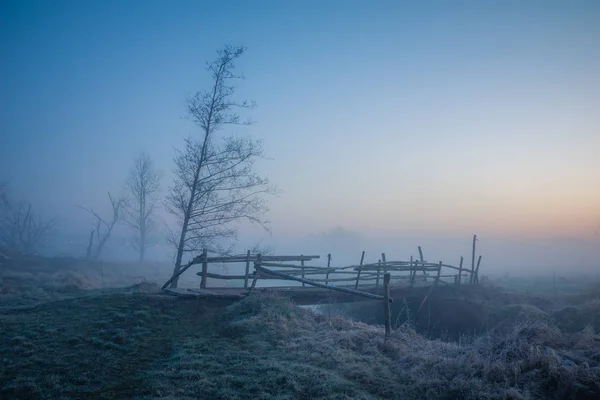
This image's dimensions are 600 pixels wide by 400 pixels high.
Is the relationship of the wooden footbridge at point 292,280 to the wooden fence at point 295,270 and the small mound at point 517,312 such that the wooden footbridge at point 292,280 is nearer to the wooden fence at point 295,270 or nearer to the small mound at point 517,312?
the wooden fence at point 295,270

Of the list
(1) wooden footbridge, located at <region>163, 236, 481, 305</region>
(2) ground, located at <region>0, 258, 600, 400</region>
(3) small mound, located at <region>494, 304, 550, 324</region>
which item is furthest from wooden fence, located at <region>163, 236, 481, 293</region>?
(3) small mound, located at <region>494, 304, 550, 324</region>

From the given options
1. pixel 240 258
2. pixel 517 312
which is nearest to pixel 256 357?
pixel 240 258

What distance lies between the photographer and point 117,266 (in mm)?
39562

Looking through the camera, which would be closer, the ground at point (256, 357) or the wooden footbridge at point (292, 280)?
A: the ground at point (256, 357)

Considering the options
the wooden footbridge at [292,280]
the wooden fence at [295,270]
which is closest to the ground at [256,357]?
the wooden footbridge at [292,280]

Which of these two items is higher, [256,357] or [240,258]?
[240,258]

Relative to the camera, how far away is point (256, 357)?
7.26m

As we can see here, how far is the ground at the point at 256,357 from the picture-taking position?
5.67 m

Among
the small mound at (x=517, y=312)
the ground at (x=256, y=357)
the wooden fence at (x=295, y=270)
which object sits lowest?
the small mound at (x=517, y=312)

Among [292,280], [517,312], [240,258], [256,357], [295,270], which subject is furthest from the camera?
[517,312]

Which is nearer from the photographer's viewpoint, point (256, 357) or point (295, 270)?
point (256, 357)

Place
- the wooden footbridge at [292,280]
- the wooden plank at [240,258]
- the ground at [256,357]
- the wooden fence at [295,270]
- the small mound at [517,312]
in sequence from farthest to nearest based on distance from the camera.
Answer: the small mound at [517,312] → the wooden plank at [240,258] → the wooden fence at [295,270] → the wooden footbridge at [292,280] → the ground at [256,357]

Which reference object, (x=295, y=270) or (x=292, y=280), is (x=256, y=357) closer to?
(x=292, y=280)

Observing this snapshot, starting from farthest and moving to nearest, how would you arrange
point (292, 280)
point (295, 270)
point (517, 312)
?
point (517, 312), point (295, 270), point (292, 280)
